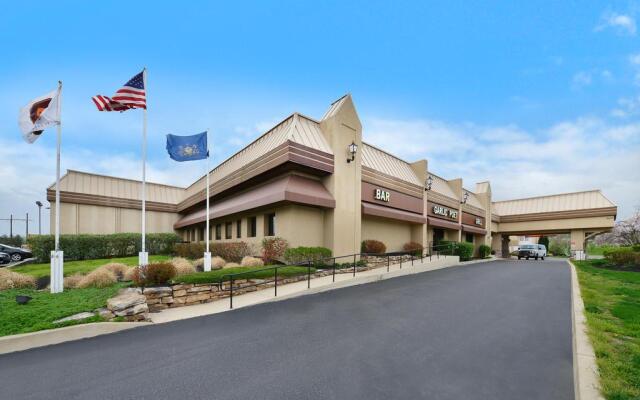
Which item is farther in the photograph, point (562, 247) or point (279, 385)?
point (562, 247)

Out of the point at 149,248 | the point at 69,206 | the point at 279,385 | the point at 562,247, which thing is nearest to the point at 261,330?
the point at 279,385

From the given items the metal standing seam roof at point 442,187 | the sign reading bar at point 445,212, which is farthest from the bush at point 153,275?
the metal standing seam roof at point 442,187

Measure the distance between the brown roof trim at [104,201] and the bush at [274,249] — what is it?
20668 millimetres

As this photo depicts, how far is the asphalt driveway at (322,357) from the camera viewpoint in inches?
164

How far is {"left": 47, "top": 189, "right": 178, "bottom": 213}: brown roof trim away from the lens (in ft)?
82.0

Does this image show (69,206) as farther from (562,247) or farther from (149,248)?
(562,247)

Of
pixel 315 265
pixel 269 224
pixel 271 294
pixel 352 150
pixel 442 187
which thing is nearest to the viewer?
pixel 271 294

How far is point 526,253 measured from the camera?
33.0 meters

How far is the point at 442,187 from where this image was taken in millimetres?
28844

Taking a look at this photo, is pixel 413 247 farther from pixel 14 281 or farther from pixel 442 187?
pixel 14 281

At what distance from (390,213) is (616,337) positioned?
13.6 m

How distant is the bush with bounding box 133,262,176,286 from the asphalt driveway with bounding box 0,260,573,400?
2.78 m

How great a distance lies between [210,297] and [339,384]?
6851 mm

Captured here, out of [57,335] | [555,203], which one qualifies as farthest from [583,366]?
[555,203]
